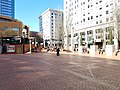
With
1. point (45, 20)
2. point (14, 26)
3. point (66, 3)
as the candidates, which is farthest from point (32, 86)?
point (45, 20)

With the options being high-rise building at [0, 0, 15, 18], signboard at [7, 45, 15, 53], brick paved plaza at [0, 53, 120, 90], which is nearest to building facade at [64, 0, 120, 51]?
signboard at [7, 45, 15, 53]

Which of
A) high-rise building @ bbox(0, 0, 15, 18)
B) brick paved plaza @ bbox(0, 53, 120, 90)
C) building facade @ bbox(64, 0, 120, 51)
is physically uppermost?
high-rise building @ bbox(0, 0, 15, 18)

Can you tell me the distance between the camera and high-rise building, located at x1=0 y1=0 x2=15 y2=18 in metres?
140

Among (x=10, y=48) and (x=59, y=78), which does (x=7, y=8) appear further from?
(x=59, y=78)

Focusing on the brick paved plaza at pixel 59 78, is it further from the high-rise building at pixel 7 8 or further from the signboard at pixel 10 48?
the high-rise building at pixel 7 8

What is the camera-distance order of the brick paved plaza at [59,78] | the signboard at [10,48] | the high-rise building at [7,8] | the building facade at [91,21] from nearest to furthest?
the brick paved plaza at [59,78] < the signboard at [10,48] < the building facade at [91,21] < the high-rise building at [7,8]

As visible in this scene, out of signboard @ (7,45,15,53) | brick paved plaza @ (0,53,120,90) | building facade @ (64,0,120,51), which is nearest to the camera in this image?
brick paved plaza @ (0,53,120,90)

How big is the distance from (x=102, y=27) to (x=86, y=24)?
11.1 metres

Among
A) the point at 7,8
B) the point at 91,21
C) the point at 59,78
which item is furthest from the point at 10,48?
the point at 7,8

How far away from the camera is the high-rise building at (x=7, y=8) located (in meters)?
140

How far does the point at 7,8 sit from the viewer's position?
144 metres

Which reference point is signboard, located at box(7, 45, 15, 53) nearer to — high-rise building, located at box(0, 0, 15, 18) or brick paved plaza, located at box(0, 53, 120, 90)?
brick paved plaza, located at box(0, 53, 120, 90)

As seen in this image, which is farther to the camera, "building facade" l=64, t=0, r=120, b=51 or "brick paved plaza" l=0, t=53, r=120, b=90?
"building facade" l=64, t=0, r=120, b=51

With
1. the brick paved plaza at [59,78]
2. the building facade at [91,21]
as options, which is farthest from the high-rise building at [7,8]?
the brick paved plaza at [59,78]
